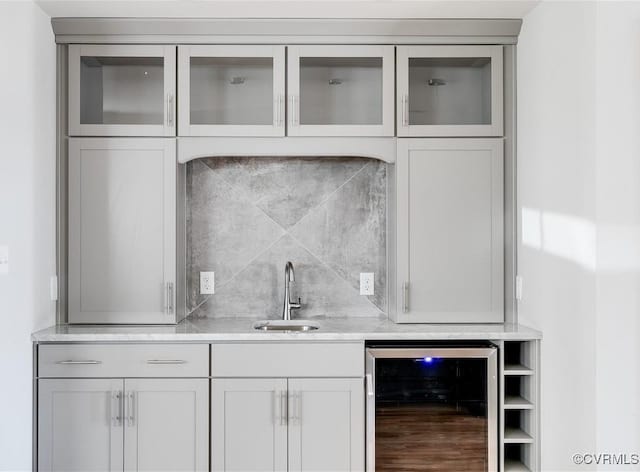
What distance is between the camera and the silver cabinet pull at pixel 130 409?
8.74ft

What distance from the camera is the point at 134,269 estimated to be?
2957 mm

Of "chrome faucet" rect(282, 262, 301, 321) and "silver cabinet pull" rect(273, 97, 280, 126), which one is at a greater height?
"silver cabinet pull" rect(273, 97, 280, 126)

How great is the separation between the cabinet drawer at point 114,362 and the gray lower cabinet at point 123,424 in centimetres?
4

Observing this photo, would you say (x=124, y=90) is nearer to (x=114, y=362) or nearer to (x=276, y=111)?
(x=276, y=111)

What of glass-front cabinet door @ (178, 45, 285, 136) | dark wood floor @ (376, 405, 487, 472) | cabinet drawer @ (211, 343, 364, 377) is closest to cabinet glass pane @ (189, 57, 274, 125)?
glass-front cabinet door @ (178, 45, 285, 136)

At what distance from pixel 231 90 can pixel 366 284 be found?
1.26 m

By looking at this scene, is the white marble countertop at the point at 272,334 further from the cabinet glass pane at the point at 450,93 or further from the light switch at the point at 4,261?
the cabinet glass pane at the point at 450,93

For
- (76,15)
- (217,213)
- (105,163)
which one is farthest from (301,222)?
(76,15)

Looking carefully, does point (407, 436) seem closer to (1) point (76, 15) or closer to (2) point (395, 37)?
(2) point (395, 37)

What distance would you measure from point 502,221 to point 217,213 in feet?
4.98

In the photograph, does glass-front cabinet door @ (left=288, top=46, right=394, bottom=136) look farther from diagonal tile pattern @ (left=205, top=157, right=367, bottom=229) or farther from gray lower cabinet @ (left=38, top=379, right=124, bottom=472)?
gray lower cabinet @ (left=38, top=379, right=124, bottom=472)

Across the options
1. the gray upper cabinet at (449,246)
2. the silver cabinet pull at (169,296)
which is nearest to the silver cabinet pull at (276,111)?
the gray upper cabinet at (449,246)

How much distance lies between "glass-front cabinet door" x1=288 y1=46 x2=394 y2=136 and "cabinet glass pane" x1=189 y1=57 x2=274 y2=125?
147 millimetres

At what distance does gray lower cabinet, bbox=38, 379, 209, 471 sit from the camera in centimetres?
267
